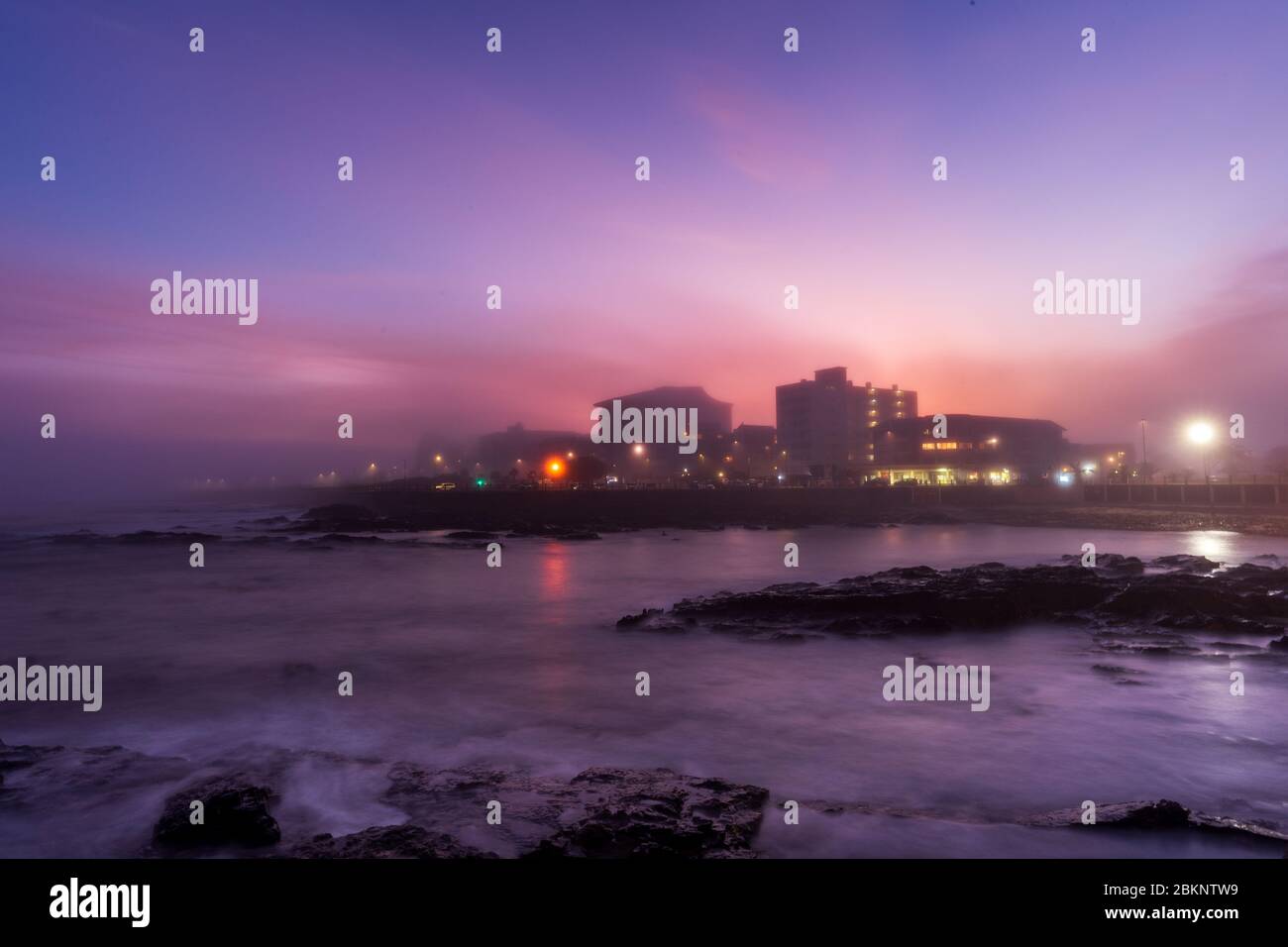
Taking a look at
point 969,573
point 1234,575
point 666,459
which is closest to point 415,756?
point 969,573

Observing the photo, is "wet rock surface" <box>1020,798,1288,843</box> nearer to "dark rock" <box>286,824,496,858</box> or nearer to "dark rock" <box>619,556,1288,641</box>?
"dark rock" <box>286,824,496,858</box>

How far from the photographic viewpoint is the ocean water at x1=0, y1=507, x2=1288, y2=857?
7812mm

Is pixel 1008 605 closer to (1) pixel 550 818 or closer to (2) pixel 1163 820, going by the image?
(2) pixel 1163 820

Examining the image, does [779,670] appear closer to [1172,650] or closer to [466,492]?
[1172,650]

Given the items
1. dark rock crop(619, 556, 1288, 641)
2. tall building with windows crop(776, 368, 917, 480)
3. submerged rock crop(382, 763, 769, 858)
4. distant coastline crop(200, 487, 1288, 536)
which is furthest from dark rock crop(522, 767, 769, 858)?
tall building with windows crop(776, 368, 917, 480)

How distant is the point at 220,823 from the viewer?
7051mm

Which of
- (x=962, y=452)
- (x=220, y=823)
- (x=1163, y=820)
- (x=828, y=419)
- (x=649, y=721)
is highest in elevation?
(x=828, y=419)

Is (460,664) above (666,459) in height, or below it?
below

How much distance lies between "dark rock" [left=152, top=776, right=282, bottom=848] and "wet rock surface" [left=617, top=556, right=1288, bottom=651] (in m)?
12.4

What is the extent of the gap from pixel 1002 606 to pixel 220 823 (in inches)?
705

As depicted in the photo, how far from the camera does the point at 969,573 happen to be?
931 inches

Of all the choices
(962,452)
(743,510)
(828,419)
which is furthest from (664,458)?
(743,510)

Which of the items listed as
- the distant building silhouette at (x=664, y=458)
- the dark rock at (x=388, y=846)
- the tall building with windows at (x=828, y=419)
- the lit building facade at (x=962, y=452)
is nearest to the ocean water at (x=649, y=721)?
the dark rock at (x=388, y=846)

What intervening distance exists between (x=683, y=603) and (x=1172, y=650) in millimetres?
12176
